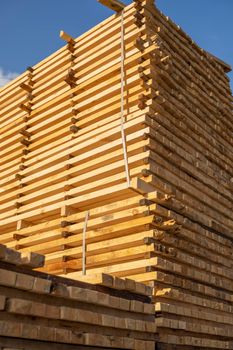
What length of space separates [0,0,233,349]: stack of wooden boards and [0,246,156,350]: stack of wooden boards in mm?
309

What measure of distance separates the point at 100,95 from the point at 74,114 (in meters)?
0.64

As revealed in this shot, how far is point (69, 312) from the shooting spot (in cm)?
436

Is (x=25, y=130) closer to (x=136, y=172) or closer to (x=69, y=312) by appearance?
(x=136, y=172)

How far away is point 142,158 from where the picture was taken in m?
6.32

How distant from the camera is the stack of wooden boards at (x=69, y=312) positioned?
3.90 m

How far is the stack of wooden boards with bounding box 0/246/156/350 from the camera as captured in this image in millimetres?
3896

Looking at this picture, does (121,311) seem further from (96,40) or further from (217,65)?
(217,65)

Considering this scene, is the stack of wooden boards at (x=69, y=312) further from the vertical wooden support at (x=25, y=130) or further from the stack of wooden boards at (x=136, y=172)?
the vertical wooden support at (x=25, y=130)

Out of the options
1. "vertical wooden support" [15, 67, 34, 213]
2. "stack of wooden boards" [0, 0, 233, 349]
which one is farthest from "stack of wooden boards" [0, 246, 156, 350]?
"vertical wooden support" [15, 67, 34, 213]

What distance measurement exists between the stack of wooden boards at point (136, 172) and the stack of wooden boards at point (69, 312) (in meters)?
0.31

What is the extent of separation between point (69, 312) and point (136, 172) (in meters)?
2.53

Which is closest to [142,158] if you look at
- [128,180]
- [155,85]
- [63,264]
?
[128,180]

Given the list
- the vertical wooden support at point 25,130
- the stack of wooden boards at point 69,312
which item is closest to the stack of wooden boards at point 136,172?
the vertical wooden support at point 25,130

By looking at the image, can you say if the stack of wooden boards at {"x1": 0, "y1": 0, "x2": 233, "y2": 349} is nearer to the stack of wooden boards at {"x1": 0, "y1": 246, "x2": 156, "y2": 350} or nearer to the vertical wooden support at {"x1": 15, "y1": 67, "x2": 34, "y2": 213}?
the vertical wooden support at {"x1": 15, "y1": 67, "x2": 34, "y2": 213}
